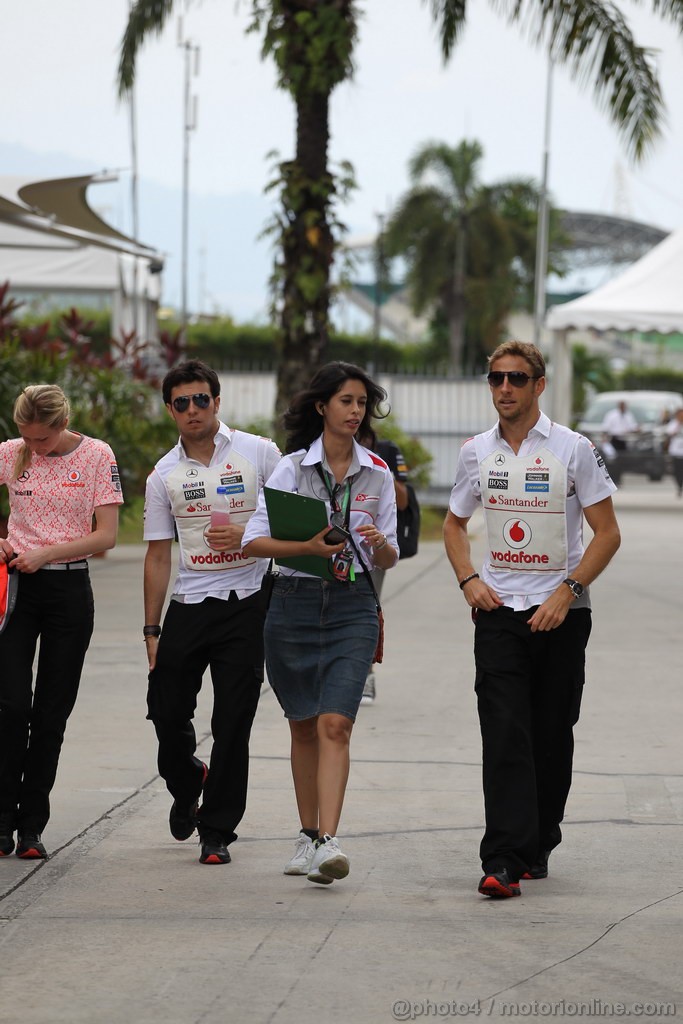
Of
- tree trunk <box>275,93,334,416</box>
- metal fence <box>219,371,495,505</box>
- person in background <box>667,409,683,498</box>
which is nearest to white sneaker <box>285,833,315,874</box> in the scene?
tree trunk <box>275,93,334,416</box>

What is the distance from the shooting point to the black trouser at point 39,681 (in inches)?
234

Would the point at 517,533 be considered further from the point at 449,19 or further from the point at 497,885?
the point at 449,19

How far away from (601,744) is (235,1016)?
4.22m

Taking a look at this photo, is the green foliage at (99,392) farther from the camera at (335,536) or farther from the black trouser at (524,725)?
the black trouser at (524,725)

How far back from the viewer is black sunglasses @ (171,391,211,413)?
5879mm

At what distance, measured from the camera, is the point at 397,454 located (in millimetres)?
7879

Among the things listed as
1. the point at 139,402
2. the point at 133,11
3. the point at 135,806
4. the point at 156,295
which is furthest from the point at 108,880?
the point at 156,295

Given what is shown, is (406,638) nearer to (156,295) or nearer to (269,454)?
(269,454)

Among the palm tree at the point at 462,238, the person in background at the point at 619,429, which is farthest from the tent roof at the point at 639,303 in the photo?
the palm tree at the point at 462,238

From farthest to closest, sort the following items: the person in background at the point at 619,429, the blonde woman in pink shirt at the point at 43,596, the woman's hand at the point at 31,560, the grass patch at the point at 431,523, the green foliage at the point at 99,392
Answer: the person in background at the point at 619,429, the grass patch at the point at 431,523, the green foliage at the point at 99,392, the blonde woman in pink shirt at the point at 43,596, the woman's hand at the point at 31,560

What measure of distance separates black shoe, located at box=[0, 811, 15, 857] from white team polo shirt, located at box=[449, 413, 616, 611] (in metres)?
1.93

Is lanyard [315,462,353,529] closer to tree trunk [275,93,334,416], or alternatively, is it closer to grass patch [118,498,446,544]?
grass patch [118,498,446,544]

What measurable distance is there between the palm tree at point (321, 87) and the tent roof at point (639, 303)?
26.9 feet

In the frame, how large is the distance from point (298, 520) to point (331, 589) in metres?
0.30
